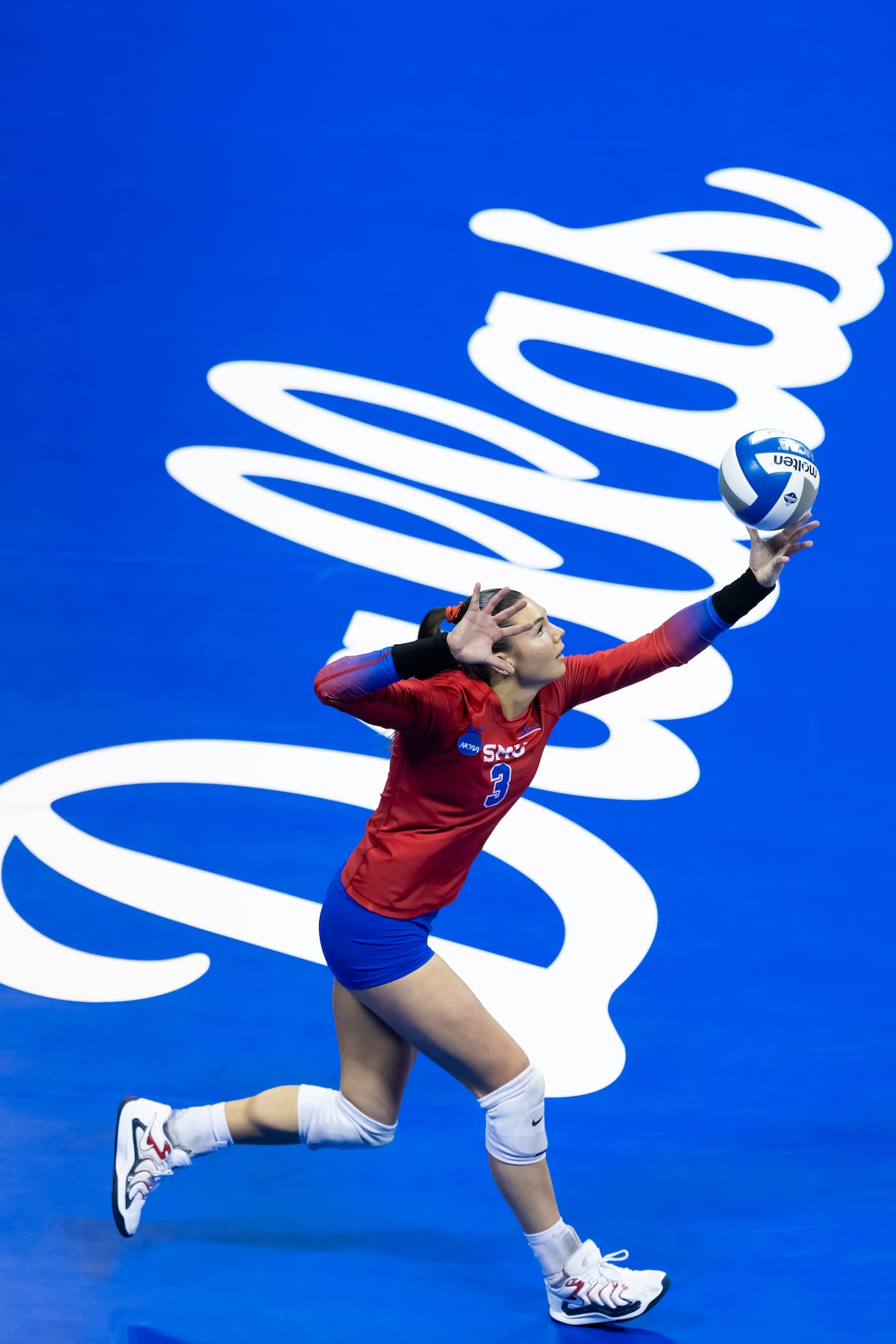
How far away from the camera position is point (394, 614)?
5.98 m

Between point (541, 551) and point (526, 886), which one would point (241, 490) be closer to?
point (541, 551)

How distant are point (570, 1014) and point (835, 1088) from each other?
3.02 feet

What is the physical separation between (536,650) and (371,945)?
82 cm

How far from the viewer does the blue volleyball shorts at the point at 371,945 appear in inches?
128

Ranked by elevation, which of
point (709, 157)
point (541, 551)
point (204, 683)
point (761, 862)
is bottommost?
point (761, 862)

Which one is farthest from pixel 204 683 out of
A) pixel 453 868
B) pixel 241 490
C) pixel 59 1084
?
pixel 453 868

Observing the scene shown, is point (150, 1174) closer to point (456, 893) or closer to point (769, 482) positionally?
point (456, 893)

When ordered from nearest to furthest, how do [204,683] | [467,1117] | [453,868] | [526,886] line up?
[453,868] < [467,1117] < [526,886] < [204,683]

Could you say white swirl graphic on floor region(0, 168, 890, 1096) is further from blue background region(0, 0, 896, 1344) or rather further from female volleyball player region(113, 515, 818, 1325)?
female volleyball player region(113, 515, 818, 1325)

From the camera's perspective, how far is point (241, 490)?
6.27 m

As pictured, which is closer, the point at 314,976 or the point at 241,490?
the point at 314,976

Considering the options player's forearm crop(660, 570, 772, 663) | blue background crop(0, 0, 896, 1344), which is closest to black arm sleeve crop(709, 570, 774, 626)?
player's forearm crop(660, 570, 772, 663)

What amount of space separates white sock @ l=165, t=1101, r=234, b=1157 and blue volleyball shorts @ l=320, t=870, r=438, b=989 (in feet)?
1.93

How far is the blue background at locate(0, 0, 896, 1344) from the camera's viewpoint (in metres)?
3.78
